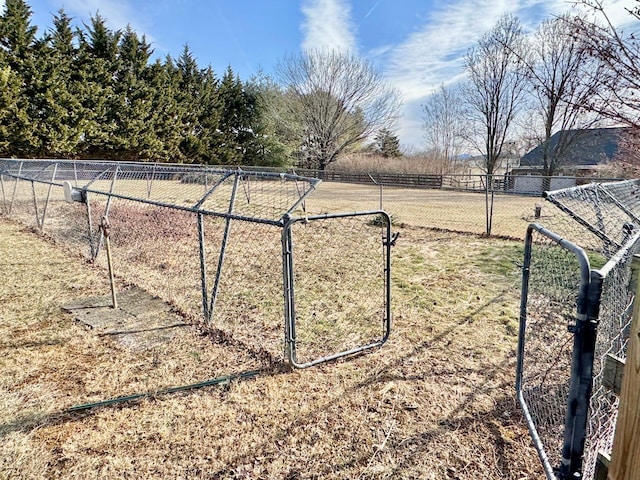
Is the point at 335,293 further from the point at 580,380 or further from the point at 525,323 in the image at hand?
the point at 580,380

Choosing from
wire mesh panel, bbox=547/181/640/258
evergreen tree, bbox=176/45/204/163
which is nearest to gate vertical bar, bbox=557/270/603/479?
wire mesh panel, bbox=547/181/640/258

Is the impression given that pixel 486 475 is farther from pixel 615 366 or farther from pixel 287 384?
pixel 287 384

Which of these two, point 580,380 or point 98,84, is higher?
point 98,84

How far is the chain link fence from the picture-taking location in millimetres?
1310

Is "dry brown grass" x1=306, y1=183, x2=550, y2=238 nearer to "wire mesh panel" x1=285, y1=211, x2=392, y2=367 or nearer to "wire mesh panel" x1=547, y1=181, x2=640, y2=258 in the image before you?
"wire mesh panel" x1=285, y1=211, x2=392, y2=367

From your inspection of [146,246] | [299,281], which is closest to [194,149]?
[146,246]

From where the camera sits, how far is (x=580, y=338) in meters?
1.30

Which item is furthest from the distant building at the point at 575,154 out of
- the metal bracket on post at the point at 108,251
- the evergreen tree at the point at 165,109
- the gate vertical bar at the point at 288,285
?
the evergreen tree at the point at 165,109

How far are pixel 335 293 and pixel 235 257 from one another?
7.73 ft

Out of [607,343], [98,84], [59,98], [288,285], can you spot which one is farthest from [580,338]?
[98,84]

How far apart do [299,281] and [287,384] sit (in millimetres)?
2426

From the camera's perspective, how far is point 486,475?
1924 millimetres

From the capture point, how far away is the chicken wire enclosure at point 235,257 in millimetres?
3359

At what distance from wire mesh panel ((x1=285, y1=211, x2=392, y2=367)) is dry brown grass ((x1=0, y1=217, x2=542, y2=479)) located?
256 mm
